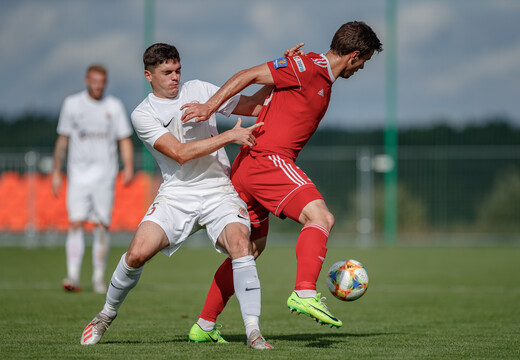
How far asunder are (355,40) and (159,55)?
4.53 ft

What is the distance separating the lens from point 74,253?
994 centimetres

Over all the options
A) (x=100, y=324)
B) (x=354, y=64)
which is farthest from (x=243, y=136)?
(x=100, y=324)

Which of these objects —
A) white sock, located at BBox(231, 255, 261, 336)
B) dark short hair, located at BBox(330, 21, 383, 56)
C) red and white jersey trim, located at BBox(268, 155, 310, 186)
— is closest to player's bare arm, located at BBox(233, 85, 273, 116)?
red and white jersey trim, located at BBox(268, 155, 310, 186)

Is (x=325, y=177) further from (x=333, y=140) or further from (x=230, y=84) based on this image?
(x=230, y=84)

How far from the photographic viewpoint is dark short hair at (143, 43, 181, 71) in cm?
571

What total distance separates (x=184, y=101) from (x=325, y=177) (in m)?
16.5

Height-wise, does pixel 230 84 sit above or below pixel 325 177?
above

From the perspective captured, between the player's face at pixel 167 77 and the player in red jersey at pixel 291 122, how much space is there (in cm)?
22

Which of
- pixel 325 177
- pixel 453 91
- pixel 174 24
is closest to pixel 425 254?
pixel 325 177

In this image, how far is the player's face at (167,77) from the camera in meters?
5.73

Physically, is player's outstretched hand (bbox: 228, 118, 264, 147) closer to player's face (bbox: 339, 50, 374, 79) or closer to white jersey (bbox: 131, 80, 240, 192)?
white jersey (bbox: 131, 80, 240, 192)

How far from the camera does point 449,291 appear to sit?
10.3 meters

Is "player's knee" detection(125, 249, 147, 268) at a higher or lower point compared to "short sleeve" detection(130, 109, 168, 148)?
lower

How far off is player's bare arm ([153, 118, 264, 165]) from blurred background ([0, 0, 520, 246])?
15155mm
